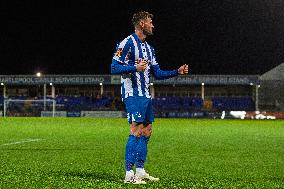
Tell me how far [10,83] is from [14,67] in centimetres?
294

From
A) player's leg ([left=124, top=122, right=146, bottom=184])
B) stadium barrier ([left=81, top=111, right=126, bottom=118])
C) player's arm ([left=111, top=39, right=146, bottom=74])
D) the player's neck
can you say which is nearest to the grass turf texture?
player's leg ([left=124, top=122, right=146, bottom=184])

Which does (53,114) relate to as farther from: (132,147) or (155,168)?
(132,147)

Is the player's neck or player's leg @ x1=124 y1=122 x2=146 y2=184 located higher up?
the player's neck

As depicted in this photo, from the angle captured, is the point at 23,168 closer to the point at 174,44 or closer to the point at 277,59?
the point at 174,44

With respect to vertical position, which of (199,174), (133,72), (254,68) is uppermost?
(254,68)

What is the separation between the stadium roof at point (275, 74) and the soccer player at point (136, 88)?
5107cm

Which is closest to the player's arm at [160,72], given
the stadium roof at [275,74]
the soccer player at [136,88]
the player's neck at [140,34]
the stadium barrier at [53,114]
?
the soccer player at [136,88]

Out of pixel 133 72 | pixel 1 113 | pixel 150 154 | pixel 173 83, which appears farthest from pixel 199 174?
pixel 173 83

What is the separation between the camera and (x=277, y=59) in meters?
58.3

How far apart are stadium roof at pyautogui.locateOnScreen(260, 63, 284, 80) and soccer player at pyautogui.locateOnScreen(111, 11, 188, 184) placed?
168 feet

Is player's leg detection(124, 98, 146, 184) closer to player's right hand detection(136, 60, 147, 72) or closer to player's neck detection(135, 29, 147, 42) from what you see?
player's right hand detection(136, 60, 147, 72)

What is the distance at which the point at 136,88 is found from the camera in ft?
22.1

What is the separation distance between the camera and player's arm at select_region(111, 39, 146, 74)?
6.47 m

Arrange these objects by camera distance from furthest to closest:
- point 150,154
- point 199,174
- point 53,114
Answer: point 53,114 → point 150,154 → point 199,174
